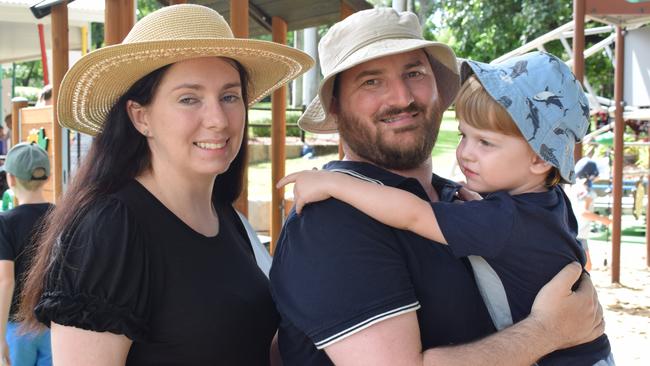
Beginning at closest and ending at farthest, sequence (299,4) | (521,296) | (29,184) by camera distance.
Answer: (521,296) → (29,184) → (299,4)

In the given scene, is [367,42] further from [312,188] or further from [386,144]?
[312,188]

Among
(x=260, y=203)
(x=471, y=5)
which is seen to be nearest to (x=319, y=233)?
(x=260, y=203)

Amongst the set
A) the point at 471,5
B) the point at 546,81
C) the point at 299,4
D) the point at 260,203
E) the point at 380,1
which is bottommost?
the point at 260,203

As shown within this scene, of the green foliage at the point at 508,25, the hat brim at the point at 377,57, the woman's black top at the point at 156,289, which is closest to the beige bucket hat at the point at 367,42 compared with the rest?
the hat brim at the point at 377,57

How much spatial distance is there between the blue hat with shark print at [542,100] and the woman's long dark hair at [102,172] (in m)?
0.81

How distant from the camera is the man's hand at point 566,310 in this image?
1.75m

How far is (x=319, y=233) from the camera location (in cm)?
168

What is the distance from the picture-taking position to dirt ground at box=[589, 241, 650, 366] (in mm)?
5450

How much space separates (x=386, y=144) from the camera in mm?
2037

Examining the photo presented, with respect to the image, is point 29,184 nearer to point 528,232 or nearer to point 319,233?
point 319,233

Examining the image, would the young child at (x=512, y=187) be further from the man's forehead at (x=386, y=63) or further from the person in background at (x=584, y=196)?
the person in background at (x=584, y=196)

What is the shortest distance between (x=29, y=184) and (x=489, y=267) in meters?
2.94

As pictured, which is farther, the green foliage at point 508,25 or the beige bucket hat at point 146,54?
the green foliage at point 508,25

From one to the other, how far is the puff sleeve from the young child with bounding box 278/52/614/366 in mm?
452
